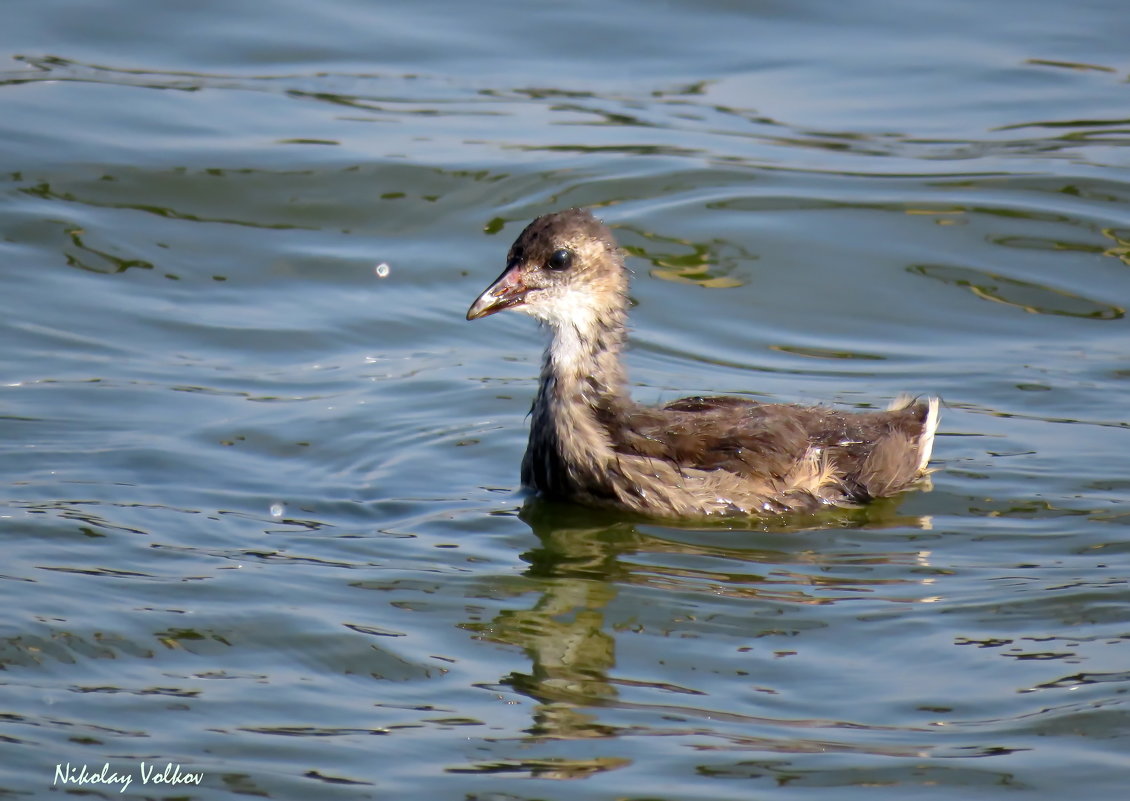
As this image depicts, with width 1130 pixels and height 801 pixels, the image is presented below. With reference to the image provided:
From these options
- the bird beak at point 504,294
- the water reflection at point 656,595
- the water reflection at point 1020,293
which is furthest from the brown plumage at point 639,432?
the water reflection at point 1020,293

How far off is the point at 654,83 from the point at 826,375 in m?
5.13

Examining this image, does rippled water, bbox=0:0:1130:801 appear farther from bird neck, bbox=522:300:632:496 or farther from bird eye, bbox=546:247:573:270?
bird eye, bbox=546:247:573:270

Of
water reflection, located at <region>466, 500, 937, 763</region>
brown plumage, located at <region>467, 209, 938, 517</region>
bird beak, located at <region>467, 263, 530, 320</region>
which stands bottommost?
water reflection, located at <region>466, 500, 937, 763</region>

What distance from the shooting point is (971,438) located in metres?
9.44

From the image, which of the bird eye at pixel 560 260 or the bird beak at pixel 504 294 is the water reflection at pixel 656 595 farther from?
the bird eye at pixel 560 260

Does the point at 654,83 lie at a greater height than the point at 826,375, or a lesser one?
greater

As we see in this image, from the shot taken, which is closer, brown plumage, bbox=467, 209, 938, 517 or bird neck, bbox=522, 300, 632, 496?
brown plumage, bbox=467, 209, 938, 517

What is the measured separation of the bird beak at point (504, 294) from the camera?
28.4ft

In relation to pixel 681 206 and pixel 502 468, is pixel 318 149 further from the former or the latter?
pixel 502 468

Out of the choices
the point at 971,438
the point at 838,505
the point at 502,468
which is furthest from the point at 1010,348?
the point at 502,468

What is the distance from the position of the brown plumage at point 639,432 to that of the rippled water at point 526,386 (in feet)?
0.67

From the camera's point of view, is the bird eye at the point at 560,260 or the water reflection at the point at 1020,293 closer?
the bird eye at the point at 560,260

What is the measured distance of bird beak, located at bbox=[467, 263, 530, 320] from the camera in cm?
866

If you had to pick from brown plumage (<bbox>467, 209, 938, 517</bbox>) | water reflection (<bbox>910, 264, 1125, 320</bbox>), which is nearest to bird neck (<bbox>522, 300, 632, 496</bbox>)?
brown plumage (<bbox>467, 209, 938, 517</bbox>)
